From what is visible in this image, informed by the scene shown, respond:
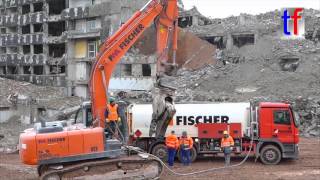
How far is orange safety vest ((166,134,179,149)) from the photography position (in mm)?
18422

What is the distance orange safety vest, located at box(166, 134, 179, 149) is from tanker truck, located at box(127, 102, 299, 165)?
0.77m

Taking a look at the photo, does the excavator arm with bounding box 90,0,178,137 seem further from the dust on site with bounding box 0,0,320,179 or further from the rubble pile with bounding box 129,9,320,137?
the rubble pile with bounding box 129,9,320,137

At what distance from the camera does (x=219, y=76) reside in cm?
4203

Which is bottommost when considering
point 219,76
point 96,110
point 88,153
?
point 88,153

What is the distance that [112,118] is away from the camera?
48.5 feet

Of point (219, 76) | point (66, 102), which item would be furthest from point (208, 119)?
point (66, 102)

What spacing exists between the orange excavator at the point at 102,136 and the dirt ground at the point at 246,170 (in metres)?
2.32

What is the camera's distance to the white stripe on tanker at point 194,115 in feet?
63.3

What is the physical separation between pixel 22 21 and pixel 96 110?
47.8 metres

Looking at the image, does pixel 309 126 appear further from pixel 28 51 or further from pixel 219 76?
pixel 28 51

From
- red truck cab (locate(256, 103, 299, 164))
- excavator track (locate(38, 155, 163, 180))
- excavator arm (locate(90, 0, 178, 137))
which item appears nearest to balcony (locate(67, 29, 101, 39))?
red truck cab (locate(256, 103, 299, 164))

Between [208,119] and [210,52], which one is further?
[210,52]

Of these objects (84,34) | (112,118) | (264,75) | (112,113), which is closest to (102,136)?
(112,118)

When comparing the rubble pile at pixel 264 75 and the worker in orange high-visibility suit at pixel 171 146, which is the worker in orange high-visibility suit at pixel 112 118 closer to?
the worker in orange high-visibility suit at pixel 171 146
